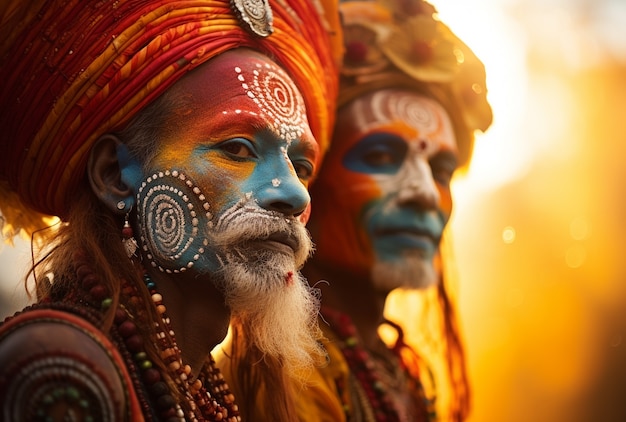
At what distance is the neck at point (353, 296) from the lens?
383 centimetres

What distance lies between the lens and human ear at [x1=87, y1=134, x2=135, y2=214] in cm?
254

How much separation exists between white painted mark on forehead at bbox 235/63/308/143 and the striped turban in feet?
3.84

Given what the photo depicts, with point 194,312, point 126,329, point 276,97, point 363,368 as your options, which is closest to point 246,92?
point 276,97

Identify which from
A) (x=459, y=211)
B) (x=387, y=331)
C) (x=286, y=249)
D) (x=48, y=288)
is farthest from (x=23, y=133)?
(x=459, y=211)

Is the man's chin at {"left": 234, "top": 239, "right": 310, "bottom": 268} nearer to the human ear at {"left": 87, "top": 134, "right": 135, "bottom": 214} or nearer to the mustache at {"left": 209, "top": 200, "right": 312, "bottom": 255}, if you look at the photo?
the mustache at {"left": 209, "top": 200, "right": 312, "bottom": 255}

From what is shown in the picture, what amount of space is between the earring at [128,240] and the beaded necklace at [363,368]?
1341 mm

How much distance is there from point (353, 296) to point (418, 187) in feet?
1.96

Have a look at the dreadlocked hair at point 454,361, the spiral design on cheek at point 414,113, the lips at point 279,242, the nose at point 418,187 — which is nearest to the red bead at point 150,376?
the lips at point 279,242

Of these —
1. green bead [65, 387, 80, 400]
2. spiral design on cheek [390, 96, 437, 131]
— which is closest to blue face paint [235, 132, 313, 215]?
green bead [65, 387, 80, 400]

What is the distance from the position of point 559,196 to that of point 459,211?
4.14 ft

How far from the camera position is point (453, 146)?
156 inches

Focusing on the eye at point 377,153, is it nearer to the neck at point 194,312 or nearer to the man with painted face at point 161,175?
the man with painted face at point 161,175

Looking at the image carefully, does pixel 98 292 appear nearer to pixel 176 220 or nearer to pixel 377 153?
pixel 176 220

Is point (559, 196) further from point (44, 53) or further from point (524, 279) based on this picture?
point (44, 53)
